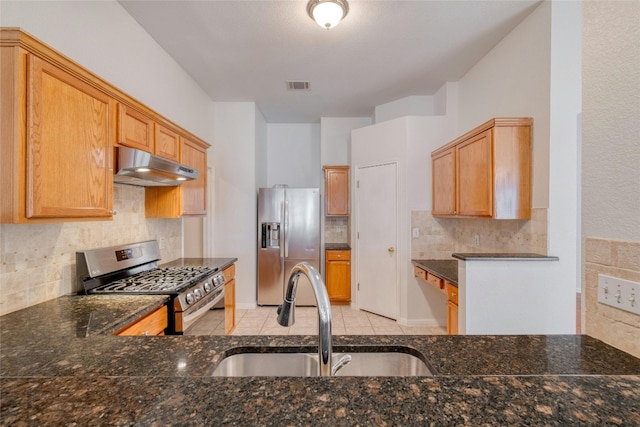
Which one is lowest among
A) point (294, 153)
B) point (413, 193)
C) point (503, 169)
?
point (413, 193)

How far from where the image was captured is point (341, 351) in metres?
1.03

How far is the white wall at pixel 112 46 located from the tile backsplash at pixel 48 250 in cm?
89

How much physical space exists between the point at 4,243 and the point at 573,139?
3.69 m

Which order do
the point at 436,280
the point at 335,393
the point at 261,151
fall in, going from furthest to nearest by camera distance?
the point at 261,151
the point at 436,280
the point at 335,393

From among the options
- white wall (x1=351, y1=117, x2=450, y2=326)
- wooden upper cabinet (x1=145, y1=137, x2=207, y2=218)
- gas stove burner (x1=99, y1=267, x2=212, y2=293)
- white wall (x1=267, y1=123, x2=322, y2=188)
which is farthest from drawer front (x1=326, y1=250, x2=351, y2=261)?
gas stove burner (x1=99, y1=267, x2=212, y2=293)

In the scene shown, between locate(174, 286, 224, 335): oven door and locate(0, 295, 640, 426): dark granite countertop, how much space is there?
101cm

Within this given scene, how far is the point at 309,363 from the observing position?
105cm

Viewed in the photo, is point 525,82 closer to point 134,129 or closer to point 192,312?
point 134,129

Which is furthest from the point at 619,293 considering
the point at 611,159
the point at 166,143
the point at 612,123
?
the point at 166,143

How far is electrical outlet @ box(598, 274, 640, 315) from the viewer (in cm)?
97

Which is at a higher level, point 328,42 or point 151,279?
point 328,42

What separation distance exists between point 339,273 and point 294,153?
228cm

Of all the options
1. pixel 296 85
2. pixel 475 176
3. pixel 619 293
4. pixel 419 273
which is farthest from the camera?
pixel 296 85

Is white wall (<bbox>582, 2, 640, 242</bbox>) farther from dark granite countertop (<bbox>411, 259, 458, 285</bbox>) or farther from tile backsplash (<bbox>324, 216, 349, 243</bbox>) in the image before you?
tile backsplash (<bbox>324, 216, 349, 243</bbox>)
